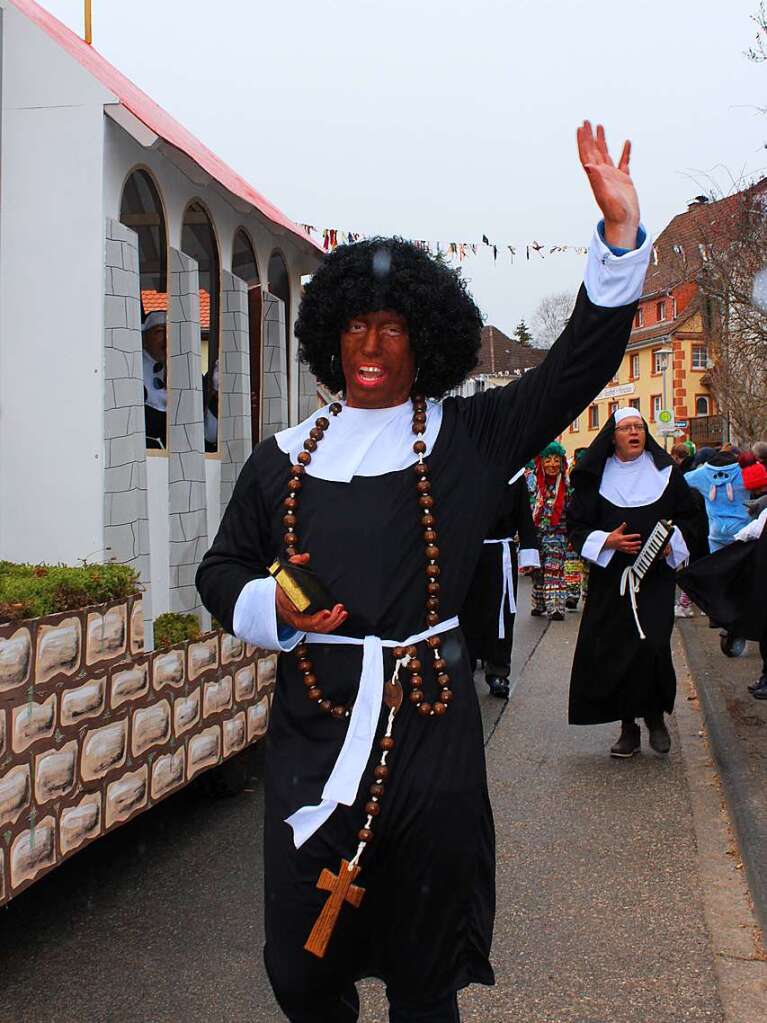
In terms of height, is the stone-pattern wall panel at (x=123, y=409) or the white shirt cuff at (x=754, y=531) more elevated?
the stone-pattern wall panel at (x=123, y=409)

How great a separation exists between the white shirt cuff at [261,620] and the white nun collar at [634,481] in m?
4.16

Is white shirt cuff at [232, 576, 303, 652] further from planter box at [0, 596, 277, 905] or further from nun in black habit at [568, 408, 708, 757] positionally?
nun in black habit at [568, 408, 708, 757]

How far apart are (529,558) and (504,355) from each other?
179 feet

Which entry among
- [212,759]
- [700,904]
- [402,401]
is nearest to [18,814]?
[212,759]

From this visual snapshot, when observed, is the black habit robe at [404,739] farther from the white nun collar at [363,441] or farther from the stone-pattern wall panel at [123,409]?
the stone-pattern wall panel at [123,409]

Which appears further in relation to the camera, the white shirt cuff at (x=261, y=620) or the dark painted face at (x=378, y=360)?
the dark painted face at (x=378, y=360)

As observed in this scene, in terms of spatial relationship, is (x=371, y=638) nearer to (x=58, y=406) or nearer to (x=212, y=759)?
(x=58, y=406)

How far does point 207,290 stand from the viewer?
606 centimetres

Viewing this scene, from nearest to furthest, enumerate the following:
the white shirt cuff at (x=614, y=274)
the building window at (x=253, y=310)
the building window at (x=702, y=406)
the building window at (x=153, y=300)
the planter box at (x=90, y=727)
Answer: the white shirt cuff at (x=614, y=274), the planter box at (x=90, y=727), the building window at (x=153, y=300), the building window at (x=253, y=310), the building window at (x=702, y=406)


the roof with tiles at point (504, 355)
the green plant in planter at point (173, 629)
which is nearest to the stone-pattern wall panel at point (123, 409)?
the green plant in planter at point (173, 629)

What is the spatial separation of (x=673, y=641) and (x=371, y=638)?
8974mm

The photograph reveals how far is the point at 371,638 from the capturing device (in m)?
2.26

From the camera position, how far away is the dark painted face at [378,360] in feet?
8.10

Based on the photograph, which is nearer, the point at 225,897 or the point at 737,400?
the point at 225,897
